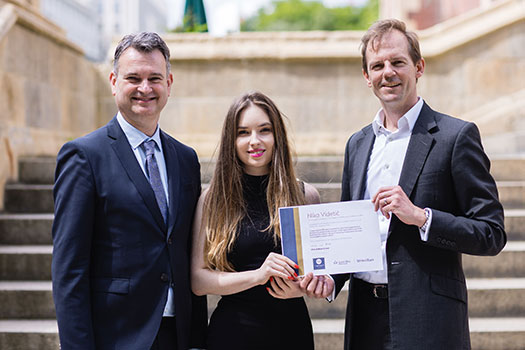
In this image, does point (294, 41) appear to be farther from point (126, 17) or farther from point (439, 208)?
point (126, 17)

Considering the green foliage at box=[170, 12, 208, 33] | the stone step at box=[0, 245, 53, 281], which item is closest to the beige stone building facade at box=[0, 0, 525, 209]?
the green foliage at box=[170, 12, 208, 33]

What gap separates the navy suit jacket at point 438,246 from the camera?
2.50 metres

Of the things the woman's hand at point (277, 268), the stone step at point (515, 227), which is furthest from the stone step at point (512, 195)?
the woman's hand at point (277, 268)

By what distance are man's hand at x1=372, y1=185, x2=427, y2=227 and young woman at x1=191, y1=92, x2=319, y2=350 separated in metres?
0.63

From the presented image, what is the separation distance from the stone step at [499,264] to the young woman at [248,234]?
9.52 ft

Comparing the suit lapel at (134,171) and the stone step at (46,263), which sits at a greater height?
the suit lapel at (134,171)

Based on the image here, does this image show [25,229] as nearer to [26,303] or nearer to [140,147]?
[26,303]

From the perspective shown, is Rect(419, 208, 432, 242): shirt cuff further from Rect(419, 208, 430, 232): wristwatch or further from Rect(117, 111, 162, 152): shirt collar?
Rect(117, 111, 162, 152): shirt collar

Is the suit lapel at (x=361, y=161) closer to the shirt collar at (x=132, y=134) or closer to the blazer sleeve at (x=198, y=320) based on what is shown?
the blazer sleeve at (x=198, y=320)

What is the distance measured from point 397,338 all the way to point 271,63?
21.9 feet

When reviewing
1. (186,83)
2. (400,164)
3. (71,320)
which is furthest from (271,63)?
(71,320)

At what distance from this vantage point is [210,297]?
15.9 ft

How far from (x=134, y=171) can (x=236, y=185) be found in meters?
0.62

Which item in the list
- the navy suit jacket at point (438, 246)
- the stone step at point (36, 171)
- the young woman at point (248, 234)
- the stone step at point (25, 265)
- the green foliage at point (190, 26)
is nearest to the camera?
the navy suit jacket at point (438, 246)
